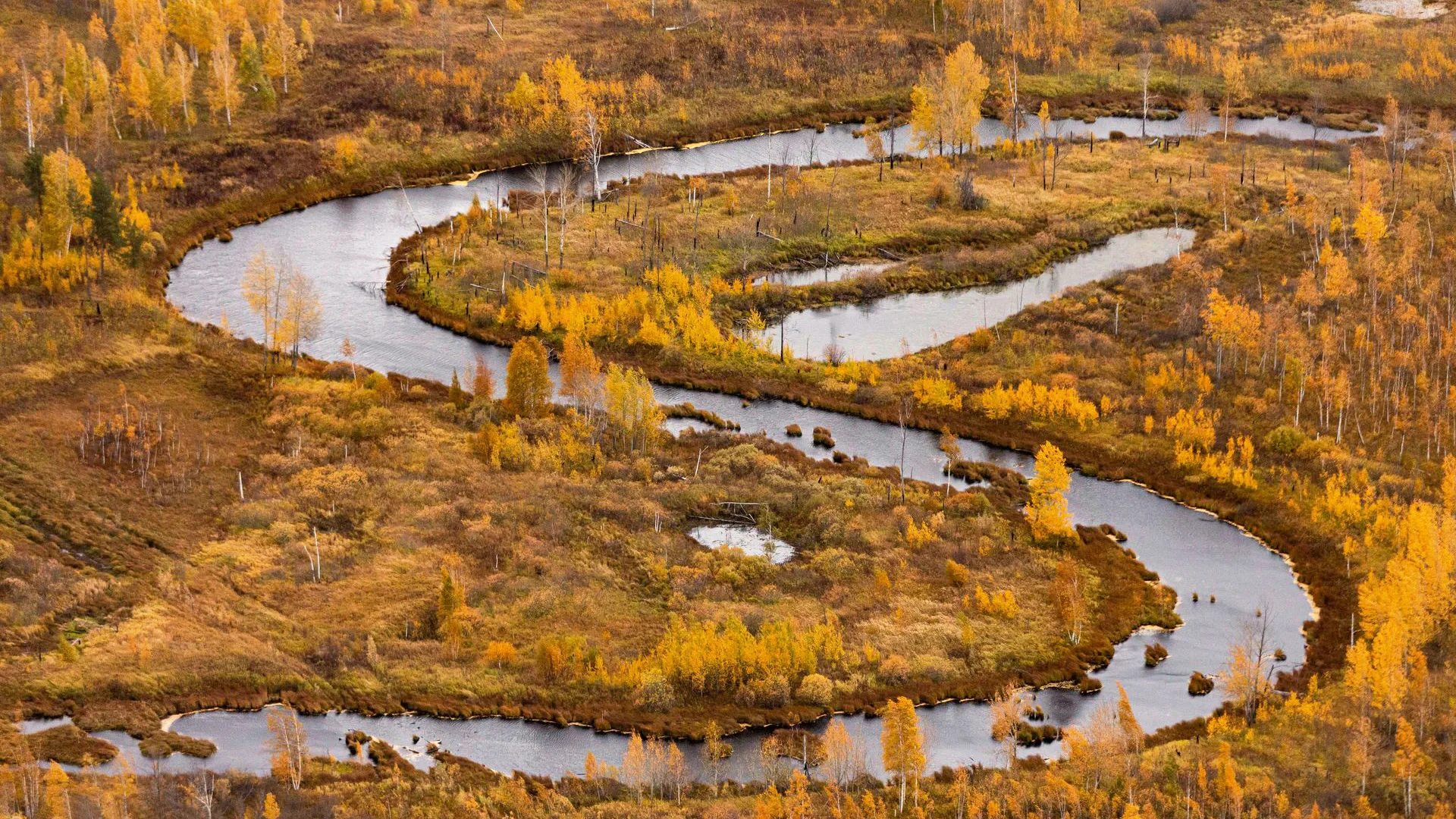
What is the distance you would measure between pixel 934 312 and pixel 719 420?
814 inches

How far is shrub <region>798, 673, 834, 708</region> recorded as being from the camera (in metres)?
70.1

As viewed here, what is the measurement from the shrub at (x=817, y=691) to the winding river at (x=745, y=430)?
1.22 m

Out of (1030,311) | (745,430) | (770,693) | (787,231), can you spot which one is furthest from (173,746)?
(787,231)

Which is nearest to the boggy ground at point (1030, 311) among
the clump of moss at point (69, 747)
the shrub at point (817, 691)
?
the shrub at point (817, 691)

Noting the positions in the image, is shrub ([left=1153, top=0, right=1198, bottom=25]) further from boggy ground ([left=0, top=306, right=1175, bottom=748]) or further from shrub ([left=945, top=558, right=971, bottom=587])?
shrub ([left=945, top=558, right=971, bottom=587])

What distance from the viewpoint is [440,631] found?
73438 mm

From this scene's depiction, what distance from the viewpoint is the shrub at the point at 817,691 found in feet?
230

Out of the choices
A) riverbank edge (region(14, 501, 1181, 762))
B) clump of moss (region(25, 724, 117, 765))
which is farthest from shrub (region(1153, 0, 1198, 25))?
clump of moss (region(25, 724, 117, 765))

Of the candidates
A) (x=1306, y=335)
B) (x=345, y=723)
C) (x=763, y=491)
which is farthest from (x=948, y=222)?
(x=345, y=723)

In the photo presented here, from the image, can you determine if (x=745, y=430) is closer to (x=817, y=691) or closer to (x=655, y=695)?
(x=817, y=691)

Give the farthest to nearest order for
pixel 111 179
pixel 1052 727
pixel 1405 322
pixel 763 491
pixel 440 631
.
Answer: pixel 111 179, pixel 1405 322, pixel 763 491, pixel 440 631, pixel 1052 727

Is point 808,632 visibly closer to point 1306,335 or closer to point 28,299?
point 1306,335

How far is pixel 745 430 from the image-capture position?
308ft

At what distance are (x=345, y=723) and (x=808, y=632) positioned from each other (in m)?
18.7
